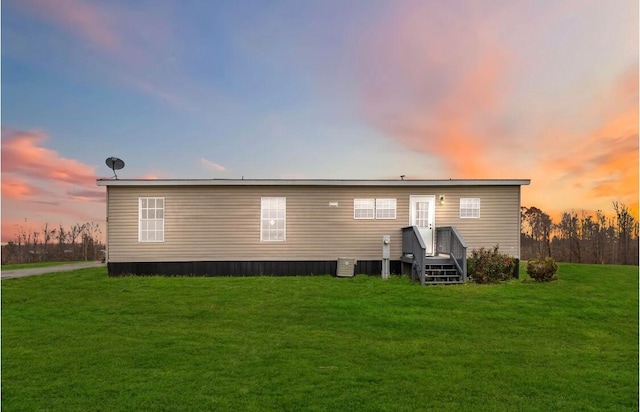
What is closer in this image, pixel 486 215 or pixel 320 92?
pixel 486 215

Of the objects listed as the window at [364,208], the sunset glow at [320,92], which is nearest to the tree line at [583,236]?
the sunset glow at [320,92]

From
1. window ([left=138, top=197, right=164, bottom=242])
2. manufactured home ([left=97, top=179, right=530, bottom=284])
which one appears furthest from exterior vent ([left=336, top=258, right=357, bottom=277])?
window ([left=138, top=197, right=164, bottom=242])

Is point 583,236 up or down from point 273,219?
down

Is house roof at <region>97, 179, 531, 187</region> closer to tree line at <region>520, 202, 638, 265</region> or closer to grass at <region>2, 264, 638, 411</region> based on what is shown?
grass at <region>2, 264, 638, 411</region>

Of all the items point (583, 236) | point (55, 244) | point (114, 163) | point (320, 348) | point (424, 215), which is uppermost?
point (114, 163)

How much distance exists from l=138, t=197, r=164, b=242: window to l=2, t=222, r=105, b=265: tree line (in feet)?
56.6

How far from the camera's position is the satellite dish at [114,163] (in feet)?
46.0

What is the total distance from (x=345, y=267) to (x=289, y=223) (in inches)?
107

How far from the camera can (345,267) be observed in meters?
13.7

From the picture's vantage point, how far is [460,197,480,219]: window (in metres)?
14.4

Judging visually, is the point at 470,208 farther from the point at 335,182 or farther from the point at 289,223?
the point at 289,223

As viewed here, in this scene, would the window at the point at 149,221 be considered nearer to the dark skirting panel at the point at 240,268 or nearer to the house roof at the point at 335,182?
the house roof at the point at 335,182

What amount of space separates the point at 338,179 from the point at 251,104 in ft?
18.0

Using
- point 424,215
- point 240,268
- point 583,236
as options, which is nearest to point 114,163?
point 240,268
